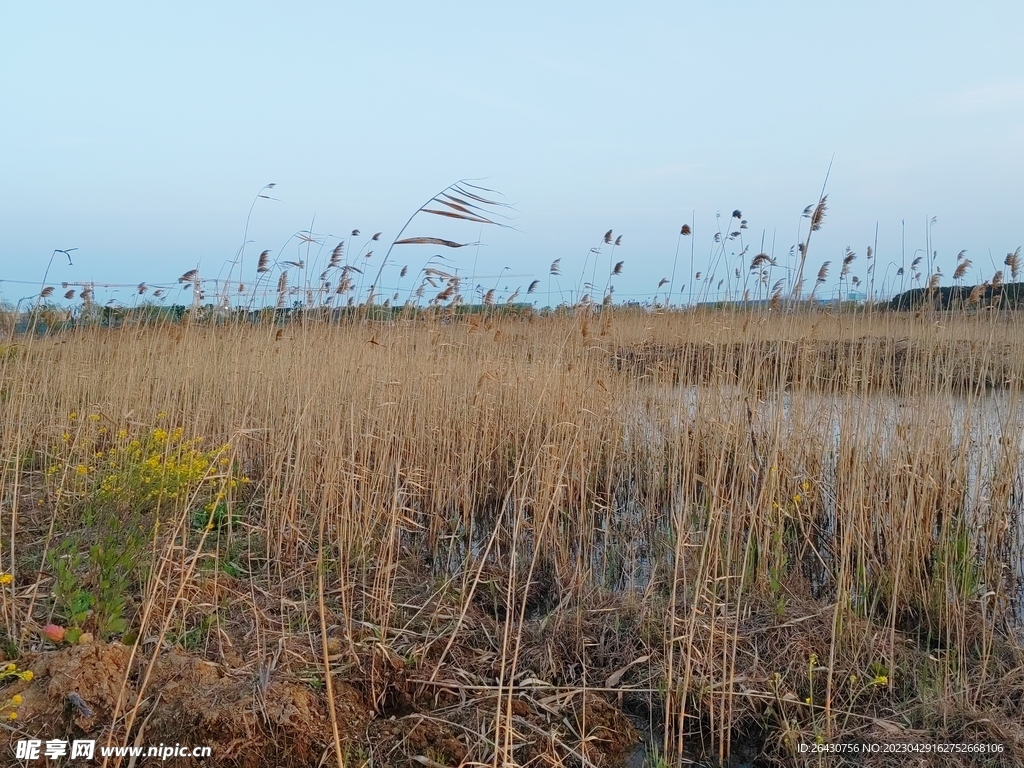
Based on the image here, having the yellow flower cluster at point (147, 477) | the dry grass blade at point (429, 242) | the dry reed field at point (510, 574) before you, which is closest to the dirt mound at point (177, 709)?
the dry reed field at point (510, 574)

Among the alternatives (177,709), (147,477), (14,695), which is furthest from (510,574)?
(147,477)

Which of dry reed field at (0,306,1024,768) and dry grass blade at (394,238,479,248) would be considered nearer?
dry grass blade at (394,238,479,248)

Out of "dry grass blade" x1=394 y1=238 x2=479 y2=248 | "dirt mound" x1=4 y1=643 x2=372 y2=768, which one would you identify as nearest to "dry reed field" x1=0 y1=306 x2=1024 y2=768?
"dirt mound" x1=4 y1=643 x2=372 y2=768

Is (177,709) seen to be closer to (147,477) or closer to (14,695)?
(14,695)

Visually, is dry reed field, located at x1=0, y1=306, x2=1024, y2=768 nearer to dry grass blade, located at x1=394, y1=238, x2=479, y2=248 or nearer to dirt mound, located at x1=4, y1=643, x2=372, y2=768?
dirt mound, located at x1=4, y1=643, x2=372, y2=768

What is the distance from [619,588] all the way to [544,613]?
403 mm

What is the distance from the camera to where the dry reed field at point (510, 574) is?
6.12 feet

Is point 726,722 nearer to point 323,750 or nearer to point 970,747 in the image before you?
point 970,747

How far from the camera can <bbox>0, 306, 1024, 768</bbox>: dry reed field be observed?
1864 millimetres

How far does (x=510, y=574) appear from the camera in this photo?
2.11 meters

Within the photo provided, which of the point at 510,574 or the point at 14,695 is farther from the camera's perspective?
the point at 510,574

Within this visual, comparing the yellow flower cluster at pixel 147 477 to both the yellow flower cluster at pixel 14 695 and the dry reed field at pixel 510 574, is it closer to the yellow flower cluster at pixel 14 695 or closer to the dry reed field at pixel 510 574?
the dry reed field at pixel 510 574

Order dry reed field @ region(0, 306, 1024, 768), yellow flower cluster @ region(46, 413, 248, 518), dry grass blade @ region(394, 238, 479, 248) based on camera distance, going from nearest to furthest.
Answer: dry grass blade @ region(394, 238, 479, 248) < dry reed field @ region(0, 306, 1024, 768) < yellow flower cluster @ region(46, 413, 248, 518)

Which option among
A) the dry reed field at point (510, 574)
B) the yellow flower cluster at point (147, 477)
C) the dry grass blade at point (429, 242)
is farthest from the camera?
the yellow flower cluster at point (147, 477)
